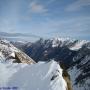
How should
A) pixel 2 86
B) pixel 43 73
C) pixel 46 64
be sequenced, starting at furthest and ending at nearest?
1. pixel 46 64
2. pixel 43 73
3. pixel 2 86

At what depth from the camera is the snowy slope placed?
116 ft

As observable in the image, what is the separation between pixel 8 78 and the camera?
36.8 m

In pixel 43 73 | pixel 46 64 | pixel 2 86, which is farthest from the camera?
pixel 46 64

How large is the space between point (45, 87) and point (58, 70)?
20.5 ft

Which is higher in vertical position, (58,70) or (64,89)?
(58,70)

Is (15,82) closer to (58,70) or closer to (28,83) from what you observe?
(28,83)

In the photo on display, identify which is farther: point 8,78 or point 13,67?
point 13,67

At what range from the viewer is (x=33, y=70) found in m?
38.8

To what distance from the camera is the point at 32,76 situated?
3728 centimetres

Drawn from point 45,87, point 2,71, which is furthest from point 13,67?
point 45,87

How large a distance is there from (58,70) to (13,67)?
812cm

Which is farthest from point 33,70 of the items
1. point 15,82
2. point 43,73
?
point 15,82

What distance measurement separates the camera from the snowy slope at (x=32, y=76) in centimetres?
3538

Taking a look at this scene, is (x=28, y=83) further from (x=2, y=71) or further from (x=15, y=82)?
(x=2, y=71)
